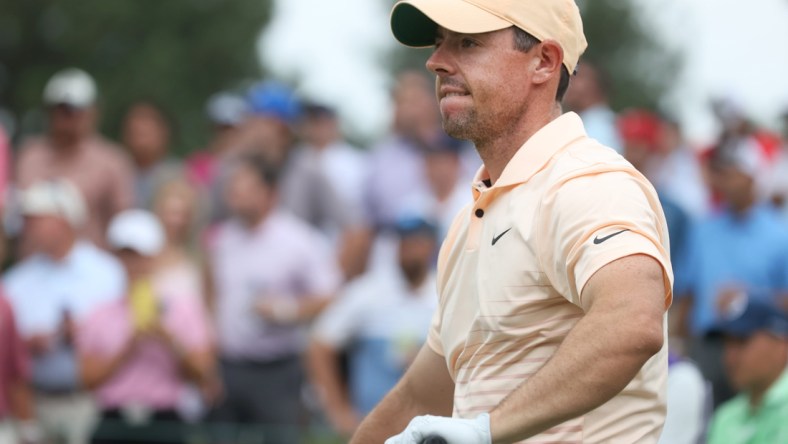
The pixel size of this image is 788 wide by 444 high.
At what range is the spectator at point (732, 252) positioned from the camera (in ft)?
31.8

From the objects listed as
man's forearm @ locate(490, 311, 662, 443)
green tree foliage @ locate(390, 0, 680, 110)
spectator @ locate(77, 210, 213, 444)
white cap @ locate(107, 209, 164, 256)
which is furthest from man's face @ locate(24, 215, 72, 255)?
green tree foliage @ locate(390, 0, 680, 110)

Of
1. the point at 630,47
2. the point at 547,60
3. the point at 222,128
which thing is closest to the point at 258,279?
the point at 222,128

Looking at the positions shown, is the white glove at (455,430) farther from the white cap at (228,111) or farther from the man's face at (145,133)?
the white cap at (228,111)

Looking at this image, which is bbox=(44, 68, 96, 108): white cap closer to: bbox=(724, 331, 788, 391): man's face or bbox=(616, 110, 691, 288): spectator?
bbox=(616, 110, 691, 288): spectator

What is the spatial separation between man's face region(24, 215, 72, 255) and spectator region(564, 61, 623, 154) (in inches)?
139

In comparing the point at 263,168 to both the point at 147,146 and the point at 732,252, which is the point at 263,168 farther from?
the point at 732,252

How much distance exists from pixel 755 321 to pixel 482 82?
397 cm

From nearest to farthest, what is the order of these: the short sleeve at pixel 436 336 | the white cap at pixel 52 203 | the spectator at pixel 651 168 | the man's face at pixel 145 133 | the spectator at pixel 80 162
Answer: the short sleeve at pixel 436 336 < the spectator at pixel 651 168 < the white cap at pixel 52 203 < the spectator at pixel 80 162 < the man's face at pixel 145 133

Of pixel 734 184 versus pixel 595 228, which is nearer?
pixel 595 228

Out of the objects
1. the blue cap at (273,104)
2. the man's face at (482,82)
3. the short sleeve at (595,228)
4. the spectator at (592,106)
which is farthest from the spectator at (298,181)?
the short sleeve at (595,228)

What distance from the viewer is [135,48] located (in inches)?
1542

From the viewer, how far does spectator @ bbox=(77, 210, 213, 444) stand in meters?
9.39

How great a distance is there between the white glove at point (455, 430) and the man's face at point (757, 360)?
401cm

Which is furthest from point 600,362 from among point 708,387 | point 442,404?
point 708,387
